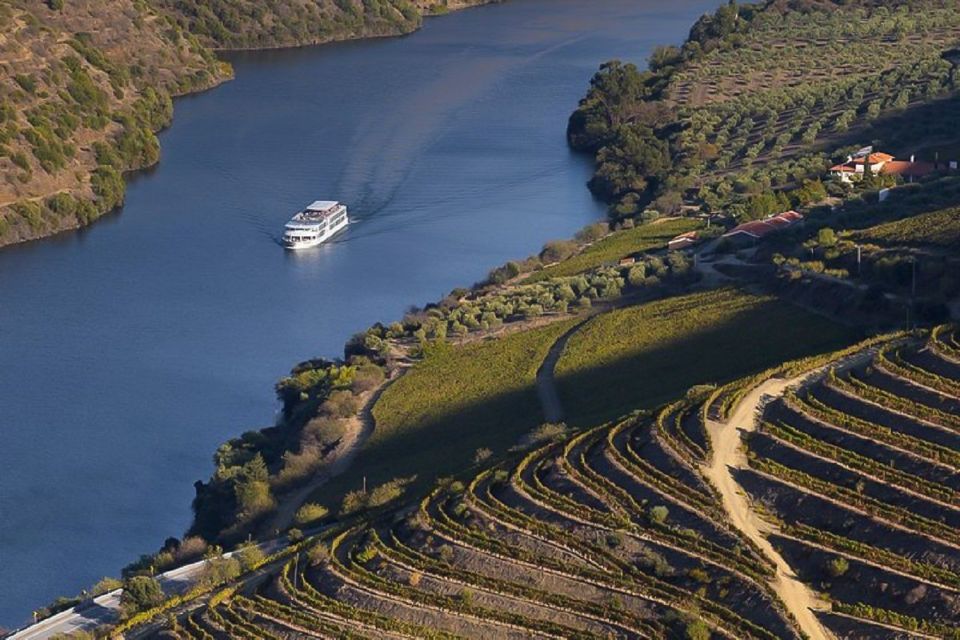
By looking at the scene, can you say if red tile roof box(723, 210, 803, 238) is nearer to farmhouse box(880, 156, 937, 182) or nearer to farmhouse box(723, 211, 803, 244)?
farmhouse box(723, 211, 803, 244)

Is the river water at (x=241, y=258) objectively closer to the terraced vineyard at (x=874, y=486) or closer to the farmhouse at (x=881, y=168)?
the farmhouse at (x=881, y=168)

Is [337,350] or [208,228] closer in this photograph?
[337,350]

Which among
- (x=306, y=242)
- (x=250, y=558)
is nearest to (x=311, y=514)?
(x=250, y=558)

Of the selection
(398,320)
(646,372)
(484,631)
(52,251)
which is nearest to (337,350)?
(398,320)

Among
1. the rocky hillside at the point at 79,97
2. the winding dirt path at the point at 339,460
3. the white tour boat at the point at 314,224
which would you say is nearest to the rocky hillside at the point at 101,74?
the rocky hillside at the point at 79,97

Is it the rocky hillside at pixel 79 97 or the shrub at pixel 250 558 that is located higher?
the shrub at pixel 250 558

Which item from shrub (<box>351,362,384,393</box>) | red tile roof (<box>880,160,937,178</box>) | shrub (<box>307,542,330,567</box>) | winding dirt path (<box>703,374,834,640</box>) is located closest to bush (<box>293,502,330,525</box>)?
shrub (<box>307,542,330,567</box>)

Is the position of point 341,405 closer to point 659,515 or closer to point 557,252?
point 659,515

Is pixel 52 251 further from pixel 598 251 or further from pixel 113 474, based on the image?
pixel 113 474
